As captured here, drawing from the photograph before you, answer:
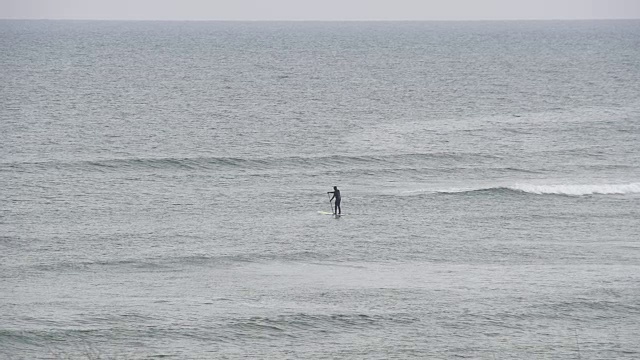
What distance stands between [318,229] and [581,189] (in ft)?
56.5

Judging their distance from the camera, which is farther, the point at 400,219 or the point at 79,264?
the point at 400,219

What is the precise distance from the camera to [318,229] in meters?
47.2

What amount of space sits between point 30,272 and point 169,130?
40984 mm

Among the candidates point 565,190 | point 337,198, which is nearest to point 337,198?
point 337,198

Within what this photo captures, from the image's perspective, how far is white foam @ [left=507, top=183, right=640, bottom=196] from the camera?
5497 cm

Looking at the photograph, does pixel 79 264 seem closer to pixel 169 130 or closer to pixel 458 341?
pixel 458 341

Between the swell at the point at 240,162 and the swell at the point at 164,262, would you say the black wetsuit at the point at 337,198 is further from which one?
the swell at the point at 240,162

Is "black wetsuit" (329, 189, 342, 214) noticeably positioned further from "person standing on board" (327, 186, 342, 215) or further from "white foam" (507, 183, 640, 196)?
"white foam" (507, 183, 640, 196)

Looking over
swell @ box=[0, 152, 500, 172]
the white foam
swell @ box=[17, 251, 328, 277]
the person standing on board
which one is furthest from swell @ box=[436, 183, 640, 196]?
swell @ box=[17, 251, 328, 277]

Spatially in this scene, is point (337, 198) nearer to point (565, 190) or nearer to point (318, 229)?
point (318, 229)

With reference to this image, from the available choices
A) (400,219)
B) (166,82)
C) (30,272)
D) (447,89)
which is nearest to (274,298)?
(30,272)

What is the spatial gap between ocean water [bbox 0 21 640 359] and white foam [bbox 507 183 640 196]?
9.1 inches

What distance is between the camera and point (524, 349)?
31.5 m

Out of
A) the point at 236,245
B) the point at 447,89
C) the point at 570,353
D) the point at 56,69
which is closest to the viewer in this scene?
the point at 570,353
